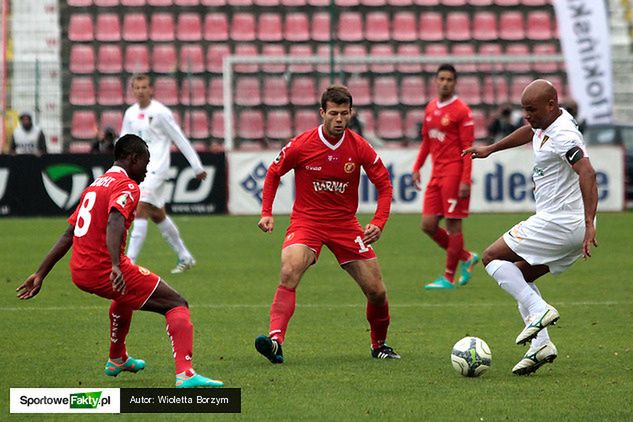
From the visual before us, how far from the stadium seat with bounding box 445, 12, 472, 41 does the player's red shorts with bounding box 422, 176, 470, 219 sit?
16.4m

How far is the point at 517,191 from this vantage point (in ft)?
75.9

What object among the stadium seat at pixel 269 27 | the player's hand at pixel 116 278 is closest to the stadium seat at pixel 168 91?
the stadium seat at pixel 269 27

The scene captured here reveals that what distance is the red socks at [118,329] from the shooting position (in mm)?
7613

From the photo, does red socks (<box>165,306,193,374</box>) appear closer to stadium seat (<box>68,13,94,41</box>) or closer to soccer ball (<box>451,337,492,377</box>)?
soccer ball (<box>451,337,492,377</box>)

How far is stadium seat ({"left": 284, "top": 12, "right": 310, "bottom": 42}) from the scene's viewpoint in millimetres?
28703

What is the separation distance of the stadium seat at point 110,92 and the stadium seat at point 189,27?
209cm

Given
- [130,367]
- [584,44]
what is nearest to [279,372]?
[130,367]

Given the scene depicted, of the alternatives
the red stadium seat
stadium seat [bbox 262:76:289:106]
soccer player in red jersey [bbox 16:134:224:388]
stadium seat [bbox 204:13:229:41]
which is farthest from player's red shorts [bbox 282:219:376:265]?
stadium seat [bbox 204:13:229:41]

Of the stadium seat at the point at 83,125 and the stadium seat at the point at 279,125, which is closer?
the stadium seat at the point at 279,125

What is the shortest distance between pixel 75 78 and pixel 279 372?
1959 cm

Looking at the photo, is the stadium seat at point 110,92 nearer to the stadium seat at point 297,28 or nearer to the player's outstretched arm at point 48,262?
the stadium seat at point 297,28

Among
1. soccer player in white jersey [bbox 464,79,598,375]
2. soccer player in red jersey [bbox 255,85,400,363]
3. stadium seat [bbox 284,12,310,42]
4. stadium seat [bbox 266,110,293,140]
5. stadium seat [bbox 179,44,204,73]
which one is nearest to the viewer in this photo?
soccer player in white jersey [bbox 464,79,598,375]

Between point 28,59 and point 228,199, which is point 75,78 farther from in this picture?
point 228,199

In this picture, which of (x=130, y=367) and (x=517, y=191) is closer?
(x=130, y=367)
